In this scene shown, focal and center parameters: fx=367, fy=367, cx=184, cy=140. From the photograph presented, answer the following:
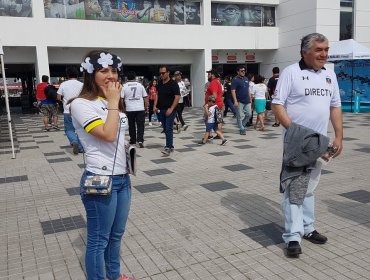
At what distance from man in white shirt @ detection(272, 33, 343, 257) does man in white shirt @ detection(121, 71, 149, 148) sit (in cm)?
550

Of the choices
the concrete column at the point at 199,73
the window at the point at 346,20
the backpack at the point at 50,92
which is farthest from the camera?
the window at the point at 346,20

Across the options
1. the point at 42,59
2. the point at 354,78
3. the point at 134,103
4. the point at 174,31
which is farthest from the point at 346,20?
the point at 134,103

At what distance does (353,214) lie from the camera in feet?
13.1

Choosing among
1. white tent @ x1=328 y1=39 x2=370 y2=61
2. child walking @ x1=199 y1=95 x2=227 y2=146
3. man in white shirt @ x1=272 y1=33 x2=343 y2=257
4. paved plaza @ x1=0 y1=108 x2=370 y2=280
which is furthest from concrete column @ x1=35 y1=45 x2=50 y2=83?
man in white shirt @ x1=272 y1=33 x2=343 y2=257

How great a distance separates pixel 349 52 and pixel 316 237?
1335 cm

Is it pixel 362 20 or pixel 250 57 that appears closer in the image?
pixel 362 20

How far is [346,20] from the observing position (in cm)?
2306

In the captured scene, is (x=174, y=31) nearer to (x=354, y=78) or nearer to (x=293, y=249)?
(x=354, y=78)

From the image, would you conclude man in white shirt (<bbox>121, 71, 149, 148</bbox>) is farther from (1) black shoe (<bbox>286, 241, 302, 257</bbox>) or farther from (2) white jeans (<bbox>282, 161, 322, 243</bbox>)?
(1) black shoe (<bbox>286, 241, 302, 257</bbox>)

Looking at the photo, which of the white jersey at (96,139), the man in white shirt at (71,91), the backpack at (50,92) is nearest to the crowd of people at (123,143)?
the white jersey at (96,139)

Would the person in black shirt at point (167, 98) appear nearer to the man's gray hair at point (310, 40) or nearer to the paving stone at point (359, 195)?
the paving stone at point (359, 195)

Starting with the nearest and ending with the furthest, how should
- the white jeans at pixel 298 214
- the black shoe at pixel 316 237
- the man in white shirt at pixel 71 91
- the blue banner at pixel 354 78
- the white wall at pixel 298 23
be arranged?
the white jeans at pixel 298 214 < the black shoe at pixel 316 237 < the man in white shirt at pixel 71 91 < the blue banner at pixel 354 78 < the white wall at pixel 298 23

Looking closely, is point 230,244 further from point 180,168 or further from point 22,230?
→ point 180,168

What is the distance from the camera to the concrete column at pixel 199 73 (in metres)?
22.4
